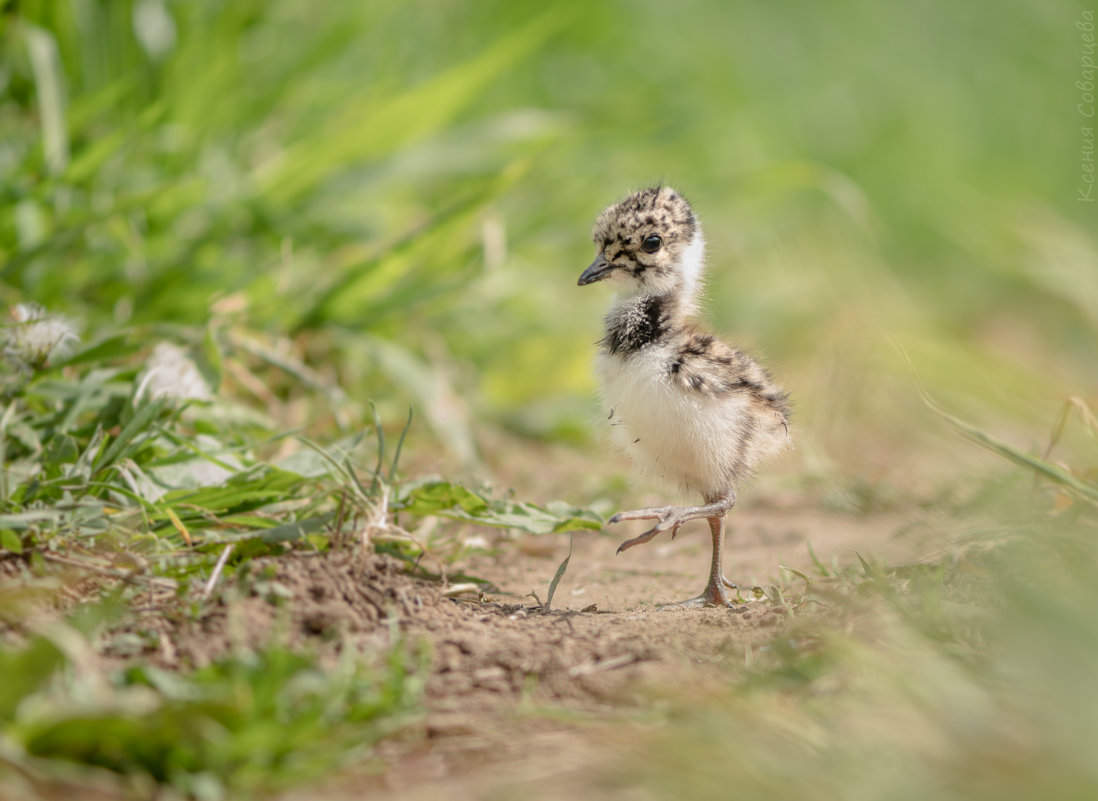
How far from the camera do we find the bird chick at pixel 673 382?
10.1ft

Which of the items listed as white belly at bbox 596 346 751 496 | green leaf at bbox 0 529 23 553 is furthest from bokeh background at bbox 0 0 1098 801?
white belly at bbox 596 346 751 496

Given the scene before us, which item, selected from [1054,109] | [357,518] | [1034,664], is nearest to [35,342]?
[357,518]

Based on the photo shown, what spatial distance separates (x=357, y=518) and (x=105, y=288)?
192 centimetres

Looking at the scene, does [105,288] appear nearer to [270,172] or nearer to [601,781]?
[270,172]

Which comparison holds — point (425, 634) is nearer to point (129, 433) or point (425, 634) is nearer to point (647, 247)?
point (129, 433)

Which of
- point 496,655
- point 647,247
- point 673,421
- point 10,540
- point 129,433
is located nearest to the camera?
point 496,655

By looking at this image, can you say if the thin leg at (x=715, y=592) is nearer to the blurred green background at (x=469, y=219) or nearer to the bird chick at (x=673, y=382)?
the bird chick at (x=673, y=382)

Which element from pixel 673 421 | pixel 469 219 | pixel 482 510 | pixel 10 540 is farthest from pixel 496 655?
pixel 469 219

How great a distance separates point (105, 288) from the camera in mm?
4062

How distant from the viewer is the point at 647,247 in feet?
11.3

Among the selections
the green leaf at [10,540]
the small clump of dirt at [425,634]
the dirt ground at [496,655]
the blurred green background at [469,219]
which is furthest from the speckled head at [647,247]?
the green leaf at [10,540]

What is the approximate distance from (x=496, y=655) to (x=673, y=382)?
105 centimetres

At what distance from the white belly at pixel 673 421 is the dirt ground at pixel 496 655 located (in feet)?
1.22

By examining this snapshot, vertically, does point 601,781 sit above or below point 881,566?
below
